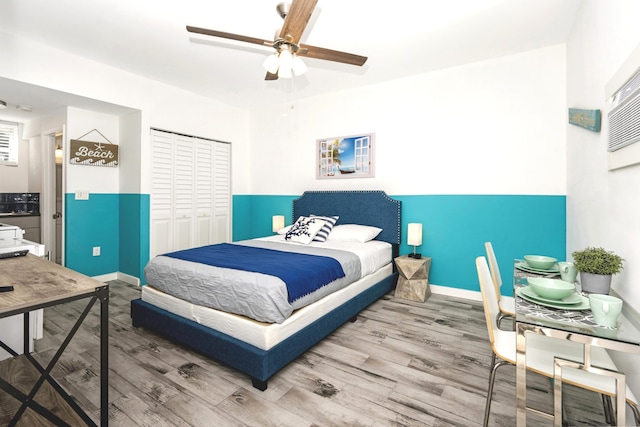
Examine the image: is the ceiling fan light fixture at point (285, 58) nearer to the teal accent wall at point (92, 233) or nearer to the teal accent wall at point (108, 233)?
the teal accent wall at point (108, 233)

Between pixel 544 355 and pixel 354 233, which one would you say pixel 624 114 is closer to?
pixel 544 355

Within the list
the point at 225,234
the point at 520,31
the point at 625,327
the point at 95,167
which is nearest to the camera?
the point at 625,327

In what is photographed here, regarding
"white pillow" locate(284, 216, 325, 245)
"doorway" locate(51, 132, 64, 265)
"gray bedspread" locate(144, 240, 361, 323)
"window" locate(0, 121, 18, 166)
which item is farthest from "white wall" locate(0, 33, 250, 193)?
"window" locate(0, 121, 18, 166)

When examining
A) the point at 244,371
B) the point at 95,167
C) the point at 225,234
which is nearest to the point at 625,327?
the point at 244,371

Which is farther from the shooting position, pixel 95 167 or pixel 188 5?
pixel 95 167

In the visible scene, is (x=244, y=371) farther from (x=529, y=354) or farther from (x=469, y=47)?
(x=469, y=47)

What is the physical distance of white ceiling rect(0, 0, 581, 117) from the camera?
2498mm

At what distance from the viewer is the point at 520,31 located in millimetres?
2842

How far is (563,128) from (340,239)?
8.63 feet

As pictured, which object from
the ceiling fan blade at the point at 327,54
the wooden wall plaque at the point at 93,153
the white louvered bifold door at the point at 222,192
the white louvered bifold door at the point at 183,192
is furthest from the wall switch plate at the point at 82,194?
the ceiling fan blade at the point at 327,54

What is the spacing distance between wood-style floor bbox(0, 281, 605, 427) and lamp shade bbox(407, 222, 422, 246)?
109 cm

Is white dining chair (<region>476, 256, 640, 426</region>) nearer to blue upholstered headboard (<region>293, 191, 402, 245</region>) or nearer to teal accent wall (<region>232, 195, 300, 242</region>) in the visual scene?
blue upholstered headboard (<region>293, 191, 402, 245</region>)

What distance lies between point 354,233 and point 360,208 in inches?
20.6

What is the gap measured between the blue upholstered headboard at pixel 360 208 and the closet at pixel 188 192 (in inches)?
57.5
